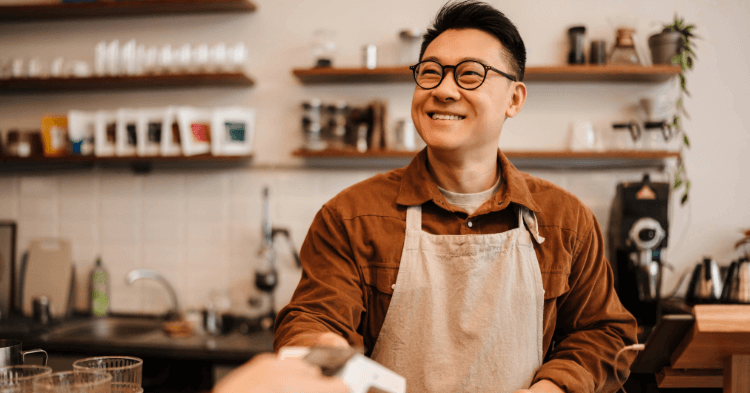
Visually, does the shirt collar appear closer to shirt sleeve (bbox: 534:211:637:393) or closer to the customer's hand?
shirt sleeve (bbox: 534:211:637:393)

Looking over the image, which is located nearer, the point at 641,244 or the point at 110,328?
the point at 641,244

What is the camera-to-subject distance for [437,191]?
4.23ft

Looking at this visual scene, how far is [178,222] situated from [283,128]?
798 millimetres

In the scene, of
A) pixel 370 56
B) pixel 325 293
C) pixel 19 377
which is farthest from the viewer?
pixel 370 56

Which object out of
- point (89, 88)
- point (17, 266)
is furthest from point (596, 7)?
point (17, 266)

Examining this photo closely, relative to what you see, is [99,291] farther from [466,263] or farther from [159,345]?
[466,263]

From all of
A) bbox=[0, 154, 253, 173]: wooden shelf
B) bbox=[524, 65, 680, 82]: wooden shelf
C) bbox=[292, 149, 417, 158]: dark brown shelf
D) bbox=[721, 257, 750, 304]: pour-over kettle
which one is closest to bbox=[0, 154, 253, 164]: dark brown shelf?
bbox=[0, 154, 253, 173]: wooden shelf

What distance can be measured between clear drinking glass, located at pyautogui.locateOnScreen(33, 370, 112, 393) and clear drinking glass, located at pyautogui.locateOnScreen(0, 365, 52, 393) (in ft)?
0.06

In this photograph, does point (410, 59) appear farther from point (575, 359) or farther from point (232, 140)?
point (575, 359)

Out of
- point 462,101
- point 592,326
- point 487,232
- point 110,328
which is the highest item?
point 462,101

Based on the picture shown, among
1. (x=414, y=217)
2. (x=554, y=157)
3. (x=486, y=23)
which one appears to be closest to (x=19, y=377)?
(x=414, y=217)

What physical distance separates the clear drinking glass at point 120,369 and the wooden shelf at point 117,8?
222cm

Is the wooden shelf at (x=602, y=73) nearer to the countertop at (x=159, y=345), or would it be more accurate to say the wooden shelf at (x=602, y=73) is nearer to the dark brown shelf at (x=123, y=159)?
the dark brown shelf at (x=123, y=159)

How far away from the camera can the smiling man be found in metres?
1.17
